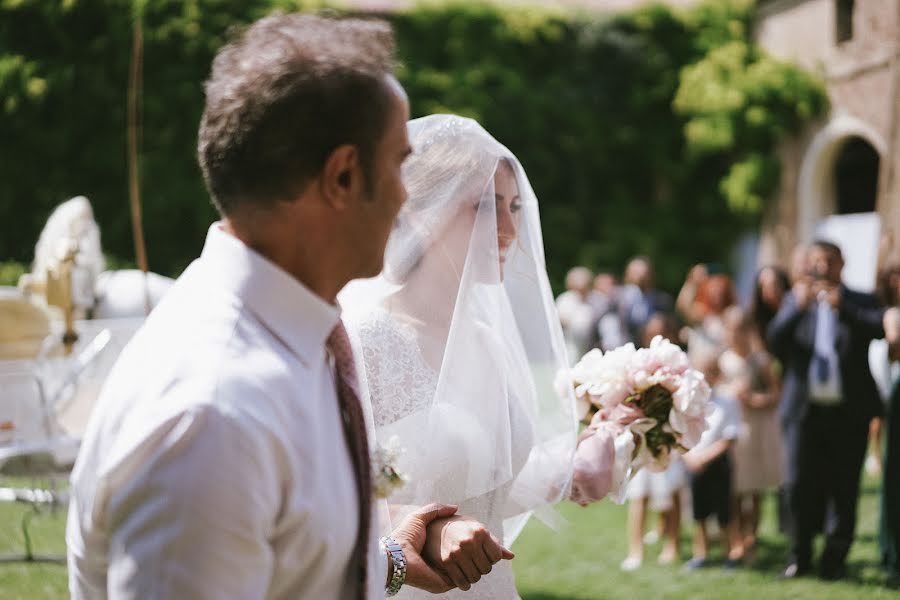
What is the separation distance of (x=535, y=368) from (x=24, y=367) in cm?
374

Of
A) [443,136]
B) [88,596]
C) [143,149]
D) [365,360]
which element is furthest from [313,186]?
[143,149]

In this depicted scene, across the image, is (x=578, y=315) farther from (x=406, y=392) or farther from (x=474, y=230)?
(x=406, y=392)

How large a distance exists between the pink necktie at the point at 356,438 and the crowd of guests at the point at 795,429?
4.26m

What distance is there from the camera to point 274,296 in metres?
1.21

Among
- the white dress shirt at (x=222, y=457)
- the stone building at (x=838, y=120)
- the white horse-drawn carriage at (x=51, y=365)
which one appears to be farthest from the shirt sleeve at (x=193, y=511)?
the stone building at (x=838, y=120)

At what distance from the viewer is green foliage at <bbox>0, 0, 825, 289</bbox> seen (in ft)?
50.8

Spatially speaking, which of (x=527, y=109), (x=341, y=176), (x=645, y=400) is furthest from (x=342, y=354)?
(x=527, y=109)

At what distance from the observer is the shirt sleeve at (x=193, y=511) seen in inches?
41.0

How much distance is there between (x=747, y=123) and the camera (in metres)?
16.2

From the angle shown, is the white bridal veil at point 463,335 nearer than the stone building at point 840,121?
Yes

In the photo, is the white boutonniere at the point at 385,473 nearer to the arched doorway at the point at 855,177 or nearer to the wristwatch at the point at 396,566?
the wristwatch at the point at 396,566

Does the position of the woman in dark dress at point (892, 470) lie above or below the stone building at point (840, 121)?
below

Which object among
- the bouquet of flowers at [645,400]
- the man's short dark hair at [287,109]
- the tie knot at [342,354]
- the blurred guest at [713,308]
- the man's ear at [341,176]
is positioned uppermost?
the man's short dark hair at [287,109]

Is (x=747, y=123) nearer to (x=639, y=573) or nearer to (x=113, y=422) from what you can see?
(x=639, y=573)
